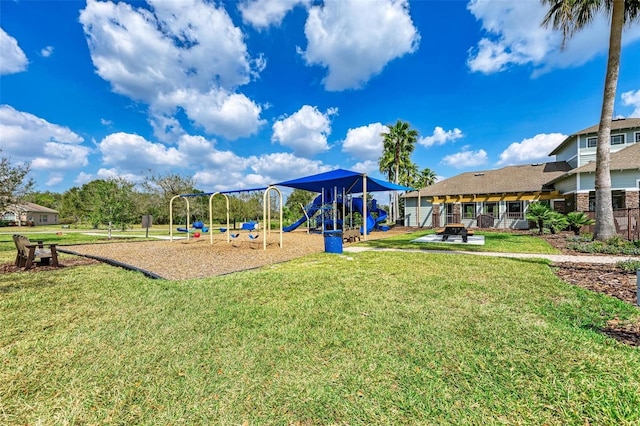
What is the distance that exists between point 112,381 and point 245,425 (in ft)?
4.62

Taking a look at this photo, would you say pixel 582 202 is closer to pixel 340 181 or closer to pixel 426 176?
pixel 340 181

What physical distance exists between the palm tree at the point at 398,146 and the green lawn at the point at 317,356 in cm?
2602

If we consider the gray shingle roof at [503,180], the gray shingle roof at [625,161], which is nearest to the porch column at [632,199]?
the gray shingle roof at [625,161]

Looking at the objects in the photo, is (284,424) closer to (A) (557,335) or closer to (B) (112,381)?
(B) (112,381)

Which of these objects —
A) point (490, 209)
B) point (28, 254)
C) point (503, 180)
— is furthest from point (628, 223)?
point (28, 254)

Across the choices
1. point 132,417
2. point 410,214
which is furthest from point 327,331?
point 410,214

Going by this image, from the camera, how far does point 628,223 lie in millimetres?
11266

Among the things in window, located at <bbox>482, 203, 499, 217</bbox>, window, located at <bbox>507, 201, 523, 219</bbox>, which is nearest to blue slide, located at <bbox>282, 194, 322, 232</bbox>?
window, located at <bbox>482, 203, 499, 217</bbox>

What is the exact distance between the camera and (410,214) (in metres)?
26.2

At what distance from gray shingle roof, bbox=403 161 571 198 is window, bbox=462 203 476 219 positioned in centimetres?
131

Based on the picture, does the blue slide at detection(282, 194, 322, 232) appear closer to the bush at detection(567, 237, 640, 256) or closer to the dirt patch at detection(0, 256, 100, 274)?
the dirt patch at detection(0, 256, 100, 274)

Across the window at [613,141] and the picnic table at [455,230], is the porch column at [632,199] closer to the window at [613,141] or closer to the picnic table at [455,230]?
the window at [613,141]

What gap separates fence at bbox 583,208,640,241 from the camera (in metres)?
11.3

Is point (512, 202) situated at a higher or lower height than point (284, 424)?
higher
